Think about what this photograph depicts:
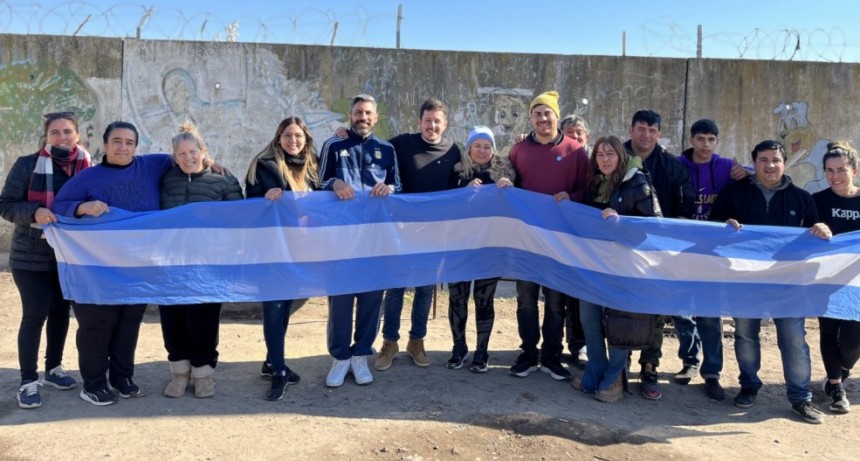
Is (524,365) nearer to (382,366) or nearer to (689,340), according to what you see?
(382,366)

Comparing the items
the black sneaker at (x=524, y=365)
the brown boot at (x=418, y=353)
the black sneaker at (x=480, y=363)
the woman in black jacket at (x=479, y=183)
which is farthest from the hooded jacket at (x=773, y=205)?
the brown boot at (x=418, y=353)

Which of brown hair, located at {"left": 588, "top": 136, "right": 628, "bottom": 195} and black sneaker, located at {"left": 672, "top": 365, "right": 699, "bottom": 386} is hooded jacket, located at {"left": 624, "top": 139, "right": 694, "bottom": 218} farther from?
black sneaker, located at {"left": 672, "top": 365, "right": 699, "bottom": 386}

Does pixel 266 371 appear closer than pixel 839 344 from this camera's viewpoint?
No

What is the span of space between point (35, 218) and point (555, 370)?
3.85m

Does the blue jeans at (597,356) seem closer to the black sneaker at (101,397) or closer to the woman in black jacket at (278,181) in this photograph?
the woman in black jacket at (278,181)

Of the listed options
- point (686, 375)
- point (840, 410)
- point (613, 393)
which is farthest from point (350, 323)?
point (840, 410)

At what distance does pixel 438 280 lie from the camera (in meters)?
4.88

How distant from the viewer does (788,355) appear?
14.8 feet

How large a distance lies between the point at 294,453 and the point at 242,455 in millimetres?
295

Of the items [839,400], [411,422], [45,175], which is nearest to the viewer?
[411,422]

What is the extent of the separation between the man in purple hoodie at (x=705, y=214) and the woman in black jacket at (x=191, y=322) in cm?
359

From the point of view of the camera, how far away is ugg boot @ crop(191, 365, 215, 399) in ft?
14.8

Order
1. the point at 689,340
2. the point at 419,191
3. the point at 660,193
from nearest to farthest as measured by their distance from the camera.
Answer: the point at 660,193 → the point at 419,191 → the point at 689,340

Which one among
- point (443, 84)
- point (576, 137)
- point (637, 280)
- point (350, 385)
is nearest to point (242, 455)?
point (350, 385)
